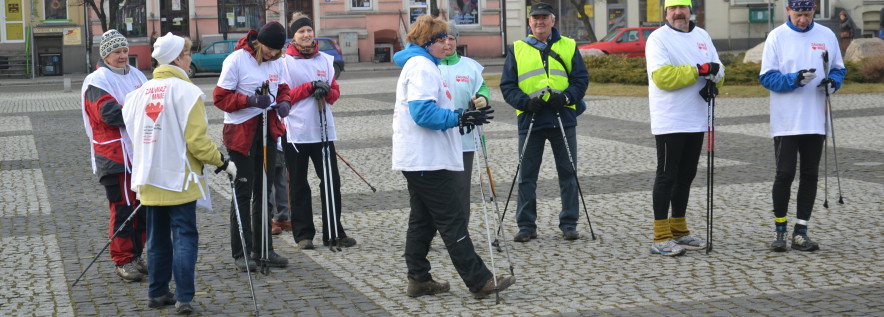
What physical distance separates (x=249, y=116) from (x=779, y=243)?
364cm

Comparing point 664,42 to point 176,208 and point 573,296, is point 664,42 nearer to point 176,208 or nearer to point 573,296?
point 573,296

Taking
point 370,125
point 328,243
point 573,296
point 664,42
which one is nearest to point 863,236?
point 664,42

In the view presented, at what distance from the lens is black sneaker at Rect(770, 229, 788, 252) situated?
816cm

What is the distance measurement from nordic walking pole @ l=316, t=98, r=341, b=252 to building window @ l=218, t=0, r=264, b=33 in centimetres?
3879

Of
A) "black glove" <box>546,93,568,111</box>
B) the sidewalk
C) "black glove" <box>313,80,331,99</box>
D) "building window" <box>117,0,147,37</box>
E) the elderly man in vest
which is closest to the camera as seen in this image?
"black glove" <box>546,93,568,111</box>

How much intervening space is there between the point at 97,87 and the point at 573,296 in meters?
3.25

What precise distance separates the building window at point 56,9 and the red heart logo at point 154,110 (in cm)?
3973

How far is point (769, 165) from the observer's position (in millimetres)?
12977

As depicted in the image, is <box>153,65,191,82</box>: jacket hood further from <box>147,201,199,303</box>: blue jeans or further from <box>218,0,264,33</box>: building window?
<box>218,0,264,33</box>: building window

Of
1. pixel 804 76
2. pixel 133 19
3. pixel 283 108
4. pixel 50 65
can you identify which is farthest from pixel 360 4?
pixel 804 76

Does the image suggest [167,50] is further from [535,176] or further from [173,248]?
[535,176]

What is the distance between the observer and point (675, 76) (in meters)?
8.10

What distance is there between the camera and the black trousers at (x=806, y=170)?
8.31 metres

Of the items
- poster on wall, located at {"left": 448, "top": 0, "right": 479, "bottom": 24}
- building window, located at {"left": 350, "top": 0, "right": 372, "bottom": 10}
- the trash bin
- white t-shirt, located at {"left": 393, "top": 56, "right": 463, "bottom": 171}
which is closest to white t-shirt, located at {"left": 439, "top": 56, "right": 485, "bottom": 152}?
white t-shirt, located at {"left": 393, "top": 56, "right": 463, "bottom": 171}
